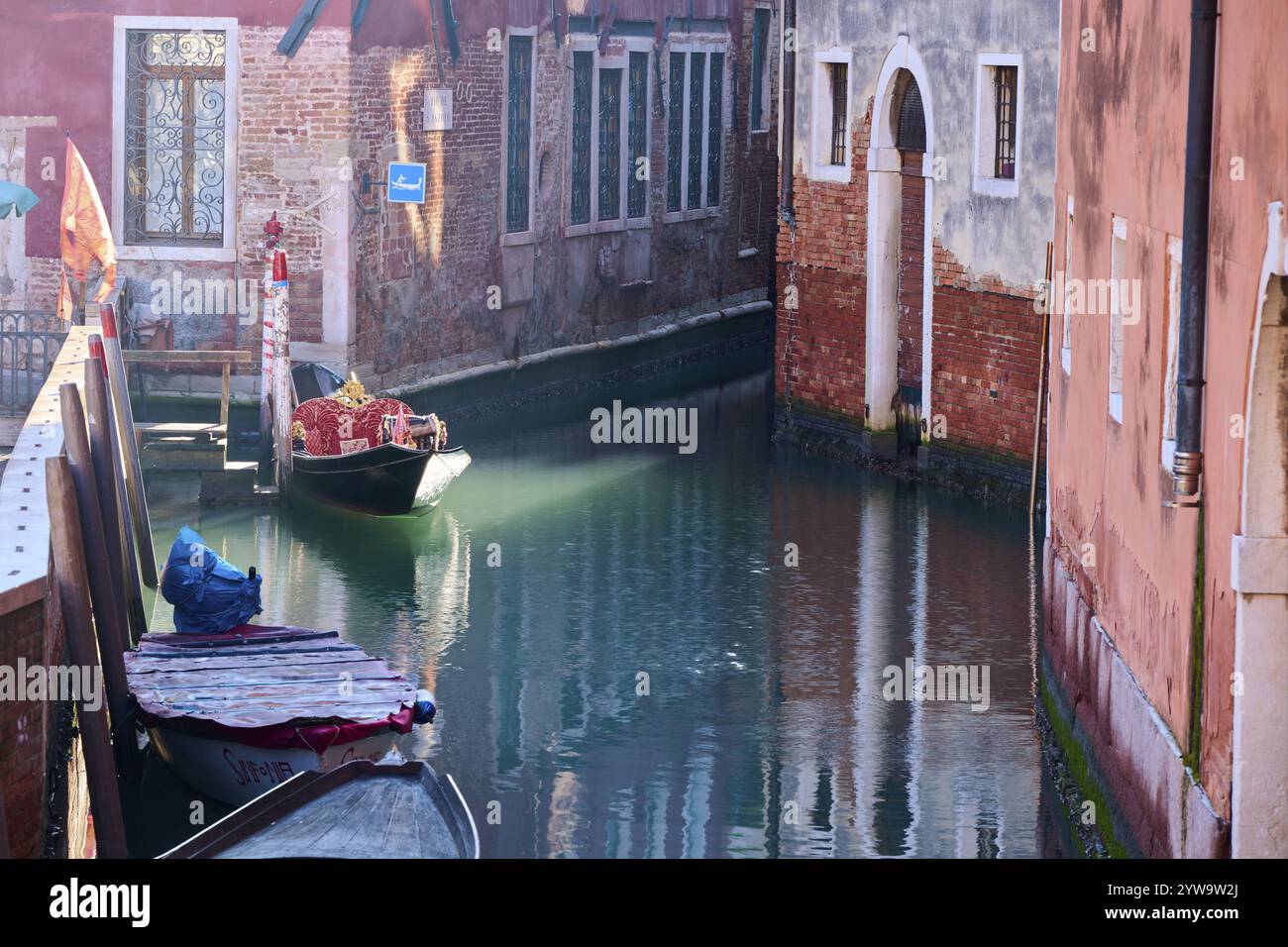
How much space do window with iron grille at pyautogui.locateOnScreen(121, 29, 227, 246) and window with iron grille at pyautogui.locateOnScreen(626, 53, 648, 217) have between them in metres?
7.31

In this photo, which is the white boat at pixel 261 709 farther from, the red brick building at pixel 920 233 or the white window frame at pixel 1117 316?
the red brick building at pixel 920 233

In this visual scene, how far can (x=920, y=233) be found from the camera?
712 inches

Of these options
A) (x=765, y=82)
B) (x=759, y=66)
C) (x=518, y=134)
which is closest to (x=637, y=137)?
(x=518, y=134)

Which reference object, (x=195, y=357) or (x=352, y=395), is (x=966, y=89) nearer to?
(x=352, y=395)

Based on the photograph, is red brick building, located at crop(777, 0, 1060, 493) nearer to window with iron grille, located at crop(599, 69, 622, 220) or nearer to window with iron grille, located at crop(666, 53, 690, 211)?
window with iron grille, located at crop(599, 69, 622, 220)

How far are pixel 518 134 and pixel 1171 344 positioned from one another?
1506 centimetres

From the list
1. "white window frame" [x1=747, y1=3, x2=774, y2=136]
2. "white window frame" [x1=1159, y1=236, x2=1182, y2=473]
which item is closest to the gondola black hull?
"white window frame" [x1=1159, y1=236, x2=1182, y2=473]

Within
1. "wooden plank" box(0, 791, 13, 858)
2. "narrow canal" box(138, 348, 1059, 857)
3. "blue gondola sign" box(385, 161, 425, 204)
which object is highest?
"blue gondola sign" box(385, 161, 425, 204)

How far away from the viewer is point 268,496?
16547mm

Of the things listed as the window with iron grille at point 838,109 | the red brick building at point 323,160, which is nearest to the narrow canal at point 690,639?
the red brick building at point 323,160

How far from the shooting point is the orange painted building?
6.89 m
